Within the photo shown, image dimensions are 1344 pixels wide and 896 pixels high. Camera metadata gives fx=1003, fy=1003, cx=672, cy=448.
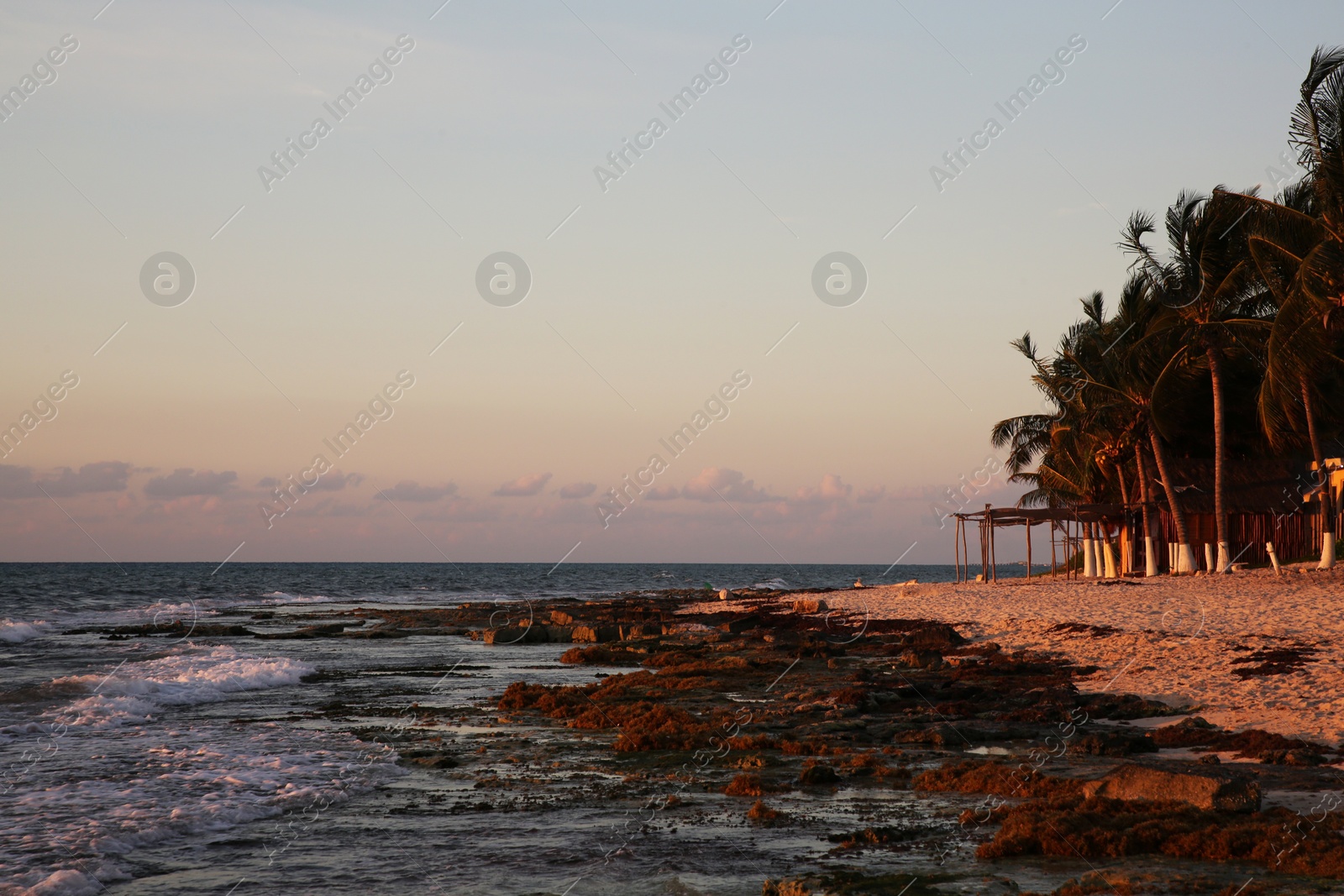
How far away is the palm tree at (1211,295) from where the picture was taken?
3275 centimetres

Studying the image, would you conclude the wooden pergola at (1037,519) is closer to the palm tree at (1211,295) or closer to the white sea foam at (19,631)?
the palm tree at (1211,295)

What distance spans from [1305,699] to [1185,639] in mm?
5858

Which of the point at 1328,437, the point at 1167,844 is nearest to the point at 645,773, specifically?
the point at 1167,844

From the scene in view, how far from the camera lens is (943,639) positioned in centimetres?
2498

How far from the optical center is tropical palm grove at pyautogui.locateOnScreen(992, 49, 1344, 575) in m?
25.2

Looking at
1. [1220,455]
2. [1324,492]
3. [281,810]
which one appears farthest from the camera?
[1220,455]

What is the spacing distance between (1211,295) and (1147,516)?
1086 cm

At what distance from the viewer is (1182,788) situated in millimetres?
9211

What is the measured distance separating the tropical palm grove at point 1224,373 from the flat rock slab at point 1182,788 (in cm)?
1941

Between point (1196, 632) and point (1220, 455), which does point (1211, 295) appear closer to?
point (1220, 455)

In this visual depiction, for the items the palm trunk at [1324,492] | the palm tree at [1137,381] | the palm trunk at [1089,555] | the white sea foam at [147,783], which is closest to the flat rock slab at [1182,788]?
the white sea foam at [147,783]

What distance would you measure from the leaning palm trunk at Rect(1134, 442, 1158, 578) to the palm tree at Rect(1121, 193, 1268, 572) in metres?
5.57

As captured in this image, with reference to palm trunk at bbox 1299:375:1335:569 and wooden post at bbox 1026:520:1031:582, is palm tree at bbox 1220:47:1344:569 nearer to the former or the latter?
palm trunk at bbox 1299:375:1335:569

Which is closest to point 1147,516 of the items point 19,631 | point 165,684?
point 165,684
